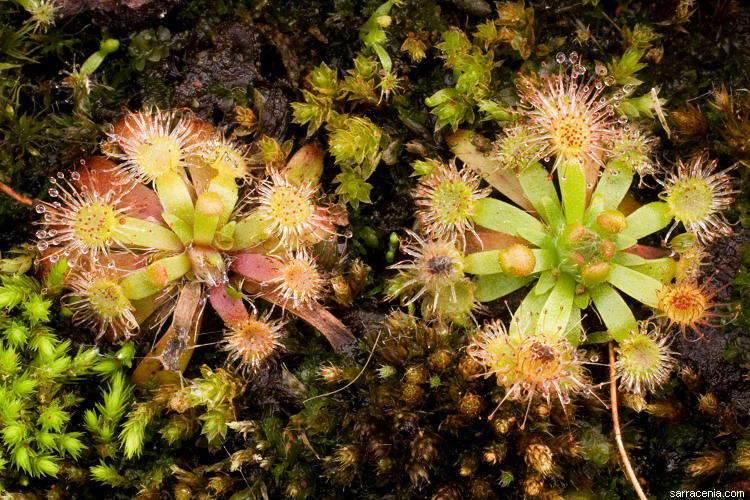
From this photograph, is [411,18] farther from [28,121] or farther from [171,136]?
[28,121]

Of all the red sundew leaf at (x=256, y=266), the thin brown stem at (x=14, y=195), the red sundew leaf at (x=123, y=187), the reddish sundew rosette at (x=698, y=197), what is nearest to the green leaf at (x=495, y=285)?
the reddish sundew rosette at (x=698, y=197)

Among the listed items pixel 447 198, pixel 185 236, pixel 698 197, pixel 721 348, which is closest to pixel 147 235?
pixel 185 236

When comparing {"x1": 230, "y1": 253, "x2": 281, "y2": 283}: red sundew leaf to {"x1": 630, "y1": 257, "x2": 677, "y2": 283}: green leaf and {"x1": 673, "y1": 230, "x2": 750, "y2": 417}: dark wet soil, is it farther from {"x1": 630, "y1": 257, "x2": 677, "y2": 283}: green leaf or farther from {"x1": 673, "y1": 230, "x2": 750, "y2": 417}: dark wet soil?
{"x1": 673, "y1": 230, "x2": 750, "y2": 417}: dark wet soil

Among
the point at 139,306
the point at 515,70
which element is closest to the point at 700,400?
the point at 515,70

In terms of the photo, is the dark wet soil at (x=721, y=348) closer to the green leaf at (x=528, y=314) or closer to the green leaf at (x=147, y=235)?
the green leaf at (x=528, y=314)

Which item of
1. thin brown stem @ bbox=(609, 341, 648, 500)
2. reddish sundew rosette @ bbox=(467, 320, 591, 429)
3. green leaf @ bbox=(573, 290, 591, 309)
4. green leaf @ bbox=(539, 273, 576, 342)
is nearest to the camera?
reddish sundew rosette @ bbox=(467, 320, 591, 429)

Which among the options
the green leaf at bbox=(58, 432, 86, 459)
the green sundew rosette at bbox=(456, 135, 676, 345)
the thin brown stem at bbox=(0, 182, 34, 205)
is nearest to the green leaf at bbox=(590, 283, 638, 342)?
the green sundew rosette at bbox=(456, 135, 676, 345)
